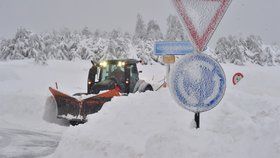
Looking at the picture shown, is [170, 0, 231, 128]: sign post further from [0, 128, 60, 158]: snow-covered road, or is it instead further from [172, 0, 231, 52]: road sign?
[0, 128, 60, 158]: snow-covered road

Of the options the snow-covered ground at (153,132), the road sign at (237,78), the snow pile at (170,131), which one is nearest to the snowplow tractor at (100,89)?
the snow-covered ground at (153,132)

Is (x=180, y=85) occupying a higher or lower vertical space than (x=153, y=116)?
higher

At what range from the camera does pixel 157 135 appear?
21.8 feet

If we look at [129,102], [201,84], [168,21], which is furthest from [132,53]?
[201,84]

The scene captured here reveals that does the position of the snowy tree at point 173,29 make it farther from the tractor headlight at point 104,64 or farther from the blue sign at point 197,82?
the blue sign at point 197,82

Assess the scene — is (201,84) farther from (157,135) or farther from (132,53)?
(132,53)

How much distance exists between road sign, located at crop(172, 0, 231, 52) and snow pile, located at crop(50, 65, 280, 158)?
4.38 ft

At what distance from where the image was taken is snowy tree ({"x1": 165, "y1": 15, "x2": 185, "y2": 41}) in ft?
260

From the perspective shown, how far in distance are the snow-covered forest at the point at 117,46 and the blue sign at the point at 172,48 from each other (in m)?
41.6

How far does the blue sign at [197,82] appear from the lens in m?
5.84

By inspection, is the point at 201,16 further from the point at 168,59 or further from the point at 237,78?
the point at 237,78

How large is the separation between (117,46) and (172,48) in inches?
2038

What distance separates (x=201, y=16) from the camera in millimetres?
6094

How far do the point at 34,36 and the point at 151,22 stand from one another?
106 ft
